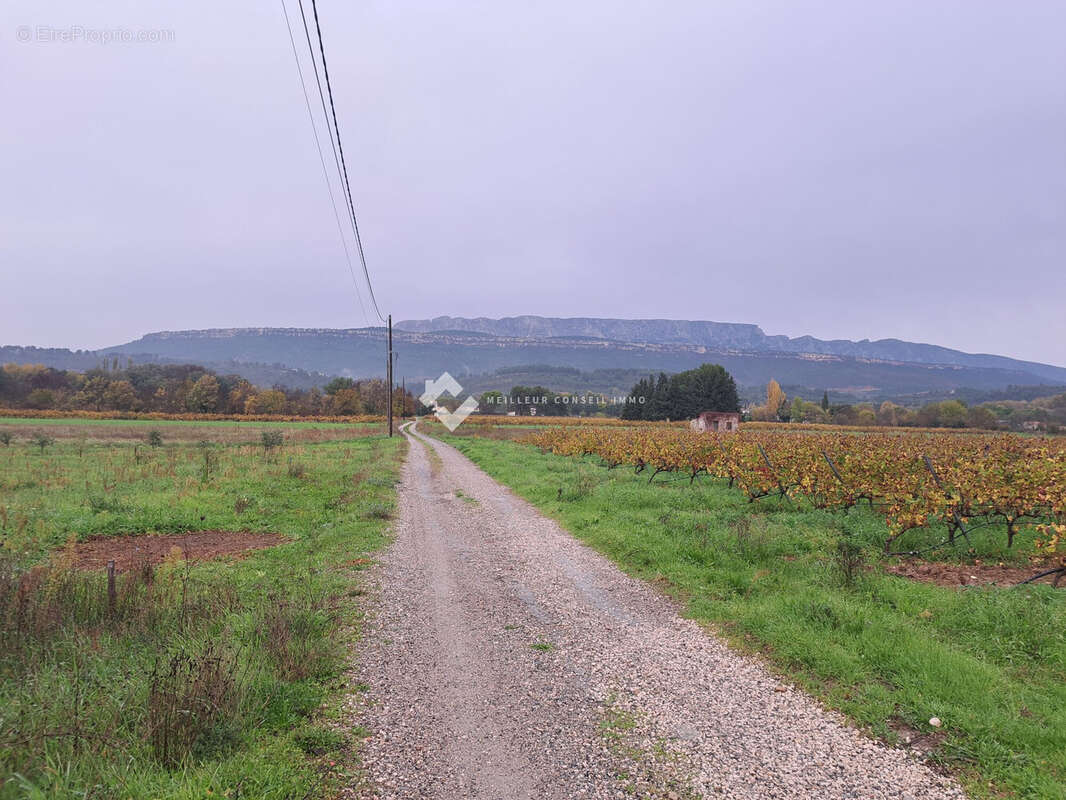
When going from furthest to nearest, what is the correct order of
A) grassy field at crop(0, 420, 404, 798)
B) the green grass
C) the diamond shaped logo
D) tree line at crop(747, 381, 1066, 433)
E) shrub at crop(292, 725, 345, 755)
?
the diamond shaped logo
tree line at crop(747, 381, 1066, 433)
the green grass
shrub at crop(292, 725, 345, 755)
grassy field at crop(0, 420, 404, 798)

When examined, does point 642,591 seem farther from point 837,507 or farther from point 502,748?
point 837,507

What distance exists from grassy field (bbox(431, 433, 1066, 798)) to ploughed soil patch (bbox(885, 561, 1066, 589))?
1.57 ft

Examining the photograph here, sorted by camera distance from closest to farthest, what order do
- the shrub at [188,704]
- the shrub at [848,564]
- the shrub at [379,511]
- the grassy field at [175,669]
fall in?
the grassy field at [175,669]
the shrub at [188,704]
the shrub at [848,564]
the shrub at [379,511]

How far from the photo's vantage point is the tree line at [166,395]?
309 ft

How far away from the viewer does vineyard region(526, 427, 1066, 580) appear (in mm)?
9148

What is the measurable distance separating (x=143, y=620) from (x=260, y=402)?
360 feet

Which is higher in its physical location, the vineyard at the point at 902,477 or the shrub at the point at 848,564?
the vineyard at the point at 902,477

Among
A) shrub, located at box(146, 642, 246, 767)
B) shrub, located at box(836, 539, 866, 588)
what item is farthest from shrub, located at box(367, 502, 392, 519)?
shrub, located at box(836, 539, 866, 588)

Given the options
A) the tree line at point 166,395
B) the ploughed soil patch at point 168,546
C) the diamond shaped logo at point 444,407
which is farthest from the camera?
the tree line at point 166,395

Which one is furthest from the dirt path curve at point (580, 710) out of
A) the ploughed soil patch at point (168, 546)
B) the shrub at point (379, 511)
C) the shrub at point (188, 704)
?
the shrub at point (379, 511)

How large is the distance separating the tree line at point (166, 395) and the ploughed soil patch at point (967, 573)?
86.9m

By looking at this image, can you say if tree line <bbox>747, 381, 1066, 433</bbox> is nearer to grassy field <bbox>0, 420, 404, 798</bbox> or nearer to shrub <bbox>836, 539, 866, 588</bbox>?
shrub <bbox>836, 539, 866, 588</bbox>

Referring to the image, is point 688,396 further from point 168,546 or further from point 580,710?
point 580,710

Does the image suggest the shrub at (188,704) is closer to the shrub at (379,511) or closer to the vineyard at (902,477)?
the shrub at (379,511)
